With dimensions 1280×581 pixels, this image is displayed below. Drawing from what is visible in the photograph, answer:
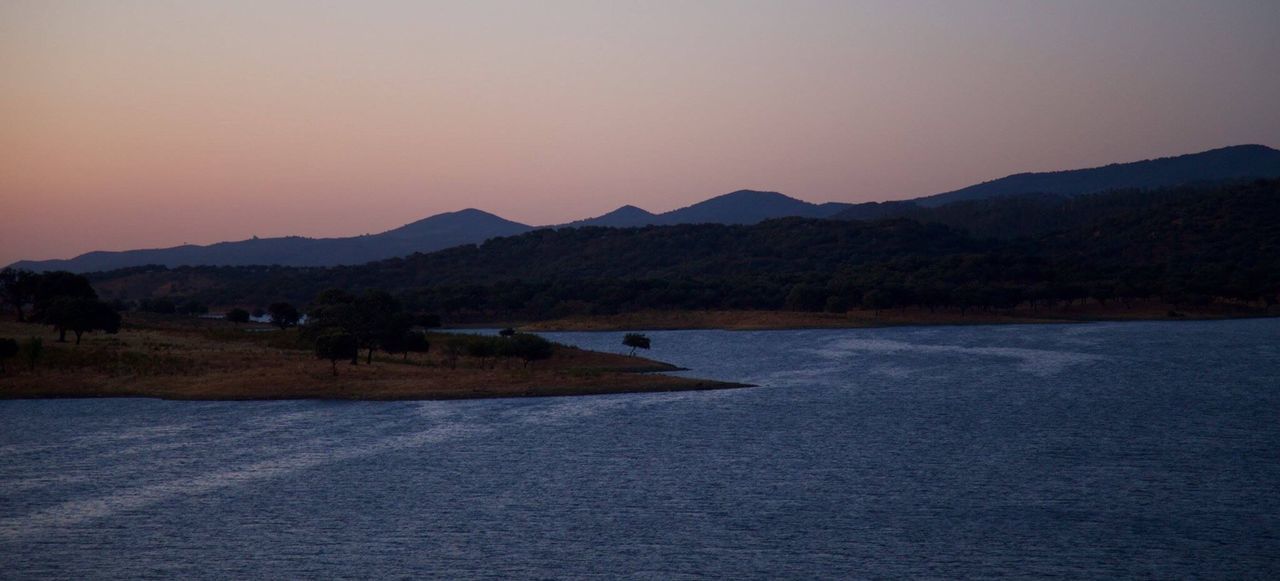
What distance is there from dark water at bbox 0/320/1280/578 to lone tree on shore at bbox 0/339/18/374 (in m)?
7.46

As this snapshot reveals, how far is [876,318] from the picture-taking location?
564ft

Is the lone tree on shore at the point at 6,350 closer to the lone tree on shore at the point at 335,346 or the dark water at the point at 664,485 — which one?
the dark water at the point at 664,485

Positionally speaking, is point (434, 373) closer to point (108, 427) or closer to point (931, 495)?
point (108, 427)

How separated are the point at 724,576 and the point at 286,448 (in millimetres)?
28525

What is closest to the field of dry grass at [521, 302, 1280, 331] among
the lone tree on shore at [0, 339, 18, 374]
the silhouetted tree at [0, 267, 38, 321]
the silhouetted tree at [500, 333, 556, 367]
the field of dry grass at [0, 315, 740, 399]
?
the silhouetted tree at [0, 267, 38, 321]

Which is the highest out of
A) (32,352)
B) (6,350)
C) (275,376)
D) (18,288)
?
(18,288)

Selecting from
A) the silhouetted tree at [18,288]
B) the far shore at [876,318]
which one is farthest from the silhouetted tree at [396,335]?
the far shore at [876,318]

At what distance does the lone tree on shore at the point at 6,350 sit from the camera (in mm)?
74438

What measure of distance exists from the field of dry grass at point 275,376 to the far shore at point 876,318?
80.5 meters

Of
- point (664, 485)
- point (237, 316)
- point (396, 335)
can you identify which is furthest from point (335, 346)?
point (237, 316)

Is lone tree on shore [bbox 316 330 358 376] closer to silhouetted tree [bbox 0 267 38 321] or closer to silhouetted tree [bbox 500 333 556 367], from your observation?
silhouetted tree [bbox 500 333 556 367]

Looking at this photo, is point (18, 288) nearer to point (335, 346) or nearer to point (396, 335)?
point (396, 335)

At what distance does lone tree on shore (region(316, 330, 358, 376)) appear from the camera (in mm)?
73812

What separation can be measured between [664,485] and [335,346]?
3814cm
